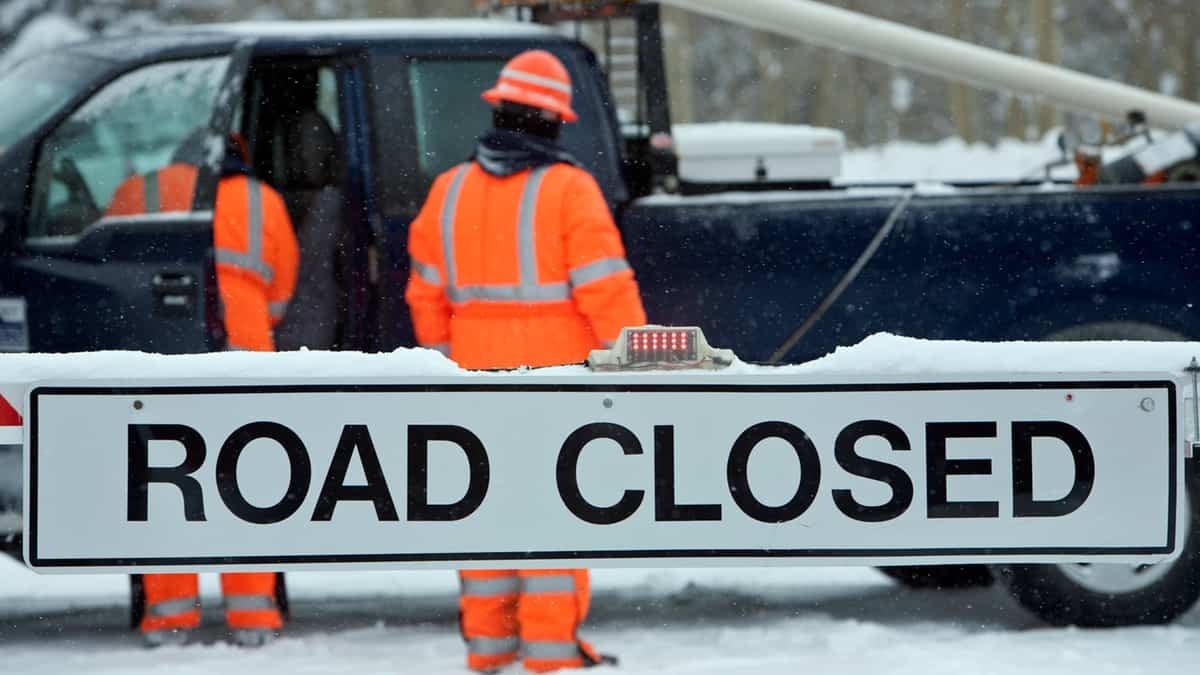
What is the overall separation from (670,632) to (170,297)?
6.17ft

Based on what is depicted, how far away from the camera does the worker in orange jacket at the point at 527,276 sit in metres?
5.03

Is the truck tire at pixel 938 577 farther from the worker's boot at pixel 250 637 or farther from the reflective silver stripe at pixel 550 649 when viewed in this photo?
the worker's boot at pixel 250 637

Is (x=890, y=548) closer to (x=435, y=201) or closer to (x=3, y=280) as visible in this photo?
(x=435, y=201)

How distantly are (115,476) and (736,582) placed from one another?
376 cm

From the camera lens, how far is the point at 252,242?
5.70 m

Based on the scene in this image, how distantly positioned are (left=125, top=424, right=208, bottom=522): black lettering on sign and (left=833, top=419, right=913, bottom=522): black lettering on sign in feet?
3.69

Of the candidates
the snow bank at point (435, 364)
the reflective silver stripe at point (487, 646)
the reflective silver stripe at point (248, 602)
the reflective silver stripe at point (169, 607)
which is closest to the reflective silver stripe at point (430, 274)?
the reflective silver stripe at point (487, 646)

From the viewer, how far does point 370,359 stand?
3.21 m

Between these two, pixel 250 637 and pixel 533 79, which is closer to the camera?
A: pixel 533 79

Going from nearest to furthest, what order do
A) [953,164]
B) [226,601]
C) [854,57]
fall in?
[226,601] → [953,164] → [854,57]

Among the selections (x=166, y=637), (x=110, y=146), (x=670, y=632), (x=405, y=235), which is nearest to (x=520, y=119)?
(x=405, y=235)

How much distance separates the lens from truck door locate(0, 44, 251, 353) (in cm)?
558

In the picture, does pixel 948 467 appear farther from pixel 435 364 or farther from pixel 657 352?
pixel 435 364

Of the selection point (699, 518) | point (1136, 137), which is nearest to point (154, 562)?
point (699, 518)
